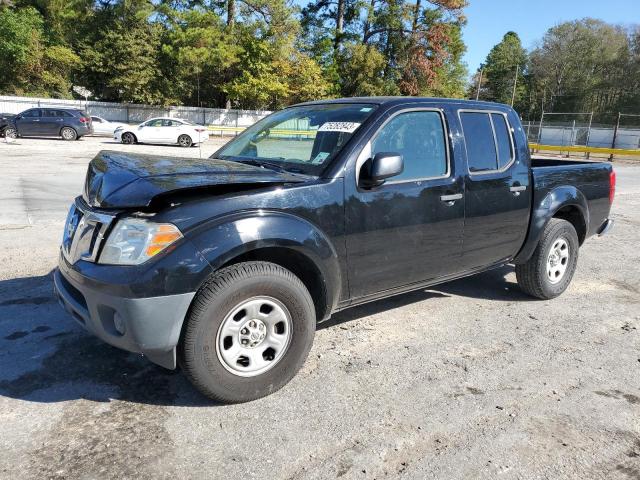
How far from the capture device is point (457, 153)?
4066 mm

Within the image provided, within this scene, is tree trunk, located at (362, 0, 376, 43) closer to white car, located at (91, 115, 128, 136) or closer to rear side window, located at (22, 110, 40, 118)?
white car, located at (91, 115, 128, 136)

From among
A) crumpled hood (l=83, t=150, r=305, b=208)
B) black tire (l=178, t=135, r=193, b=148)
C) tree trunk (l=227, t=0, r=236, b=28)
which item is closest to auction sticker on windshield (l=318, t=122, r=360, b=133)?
crumpled hood (l=83, t=150, r=305, b=208)

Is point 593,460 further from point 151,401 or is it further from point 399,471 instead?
point 151,401

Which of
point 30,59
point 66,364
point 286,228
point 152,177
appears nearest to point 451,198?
point 286,228

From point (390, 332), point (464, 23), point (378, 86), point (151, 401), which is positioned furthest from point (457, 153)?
point (464, 23)

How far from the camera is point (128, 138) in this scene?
2723 centimetres

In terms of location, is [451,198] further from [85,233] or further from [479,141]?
[85,233]

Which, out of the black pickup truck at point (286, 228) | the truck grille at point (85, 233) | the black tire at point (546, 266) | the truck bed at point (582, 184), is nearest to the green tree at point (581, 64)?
the truck bed at point (582, 184)

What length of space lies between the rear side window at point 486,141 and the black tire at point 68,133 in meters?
26.2

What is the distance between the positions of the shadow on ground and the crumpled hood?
3.64 feet

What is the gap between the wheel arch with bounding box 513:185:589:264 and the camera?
477 cm

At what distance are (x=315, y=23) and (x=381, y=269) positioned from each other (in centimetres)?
5186

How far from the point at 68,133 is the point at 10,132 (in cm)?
252

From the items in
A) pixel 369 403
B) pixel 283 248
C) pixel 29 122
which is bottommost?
pixel 369 403
